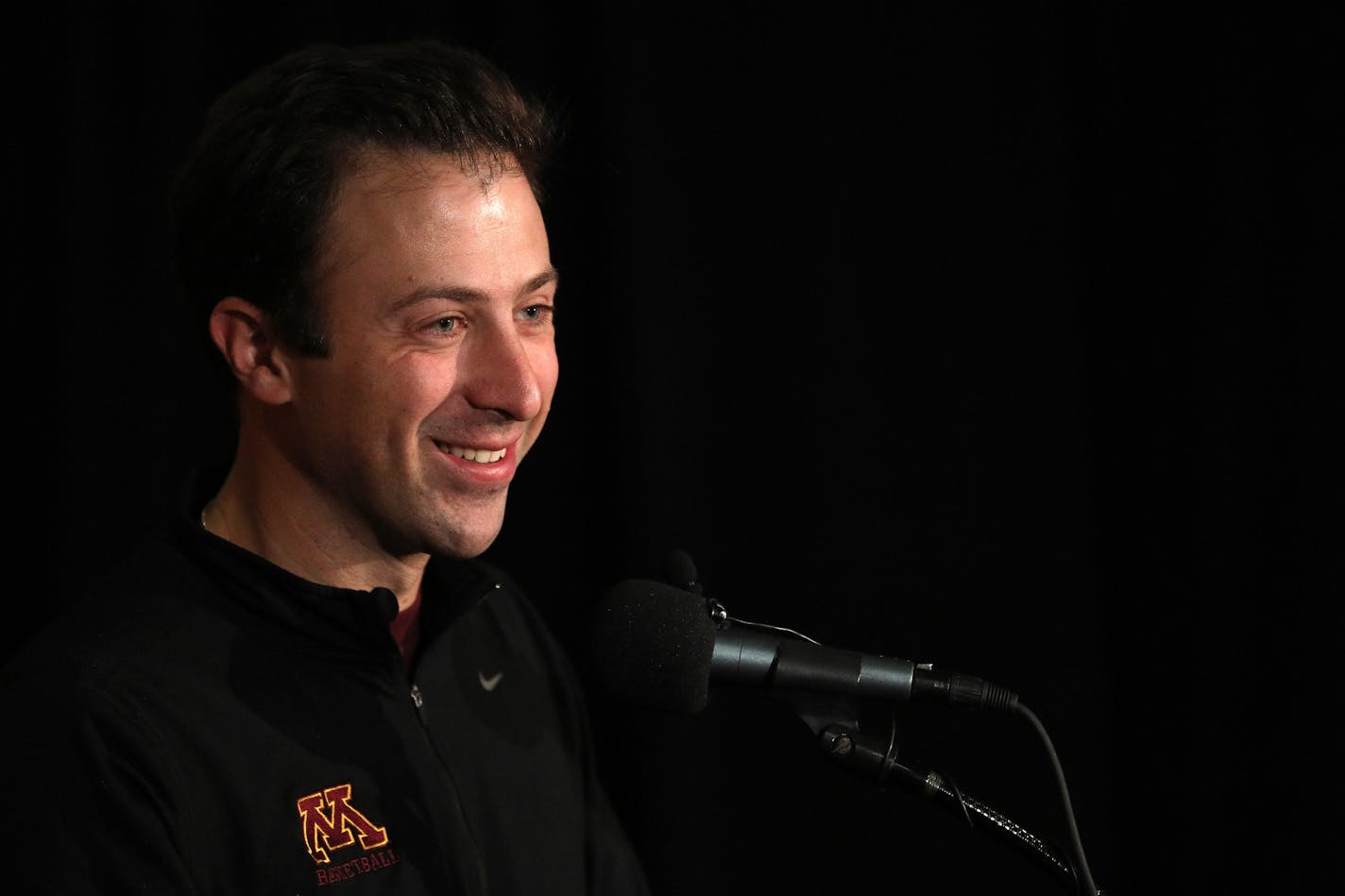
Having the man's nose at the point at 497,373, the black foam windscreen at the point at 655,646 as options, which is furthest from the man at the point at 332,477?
the black foam windscreen at the point at 655,646

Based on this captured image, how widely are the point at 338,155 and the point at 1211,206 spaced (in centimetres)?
139

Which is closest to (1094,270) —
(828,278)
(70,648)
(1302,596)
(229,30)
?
(828,278)

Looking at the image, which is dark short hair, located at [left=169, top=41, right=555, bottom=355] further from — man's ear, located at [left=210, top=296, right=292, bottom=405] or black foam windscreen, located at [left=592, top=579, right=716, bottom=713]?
black foam windscreen, located at [left=592, top=579, right=716, bottom=713]

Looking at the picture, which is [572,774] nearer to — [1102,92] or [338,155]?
[338,155]

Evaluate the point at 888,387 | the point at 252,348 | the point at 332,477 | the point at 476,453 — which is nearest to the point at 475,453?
the point at 476,453

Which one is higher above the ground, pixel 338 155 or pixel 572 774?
pixel 338 155

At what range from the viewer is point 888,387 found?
2092 millimetres

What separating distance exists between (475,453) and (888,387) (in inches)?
35.8

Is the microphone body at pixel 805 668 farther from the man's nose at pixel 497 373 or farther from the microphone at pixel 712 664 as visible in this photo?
the man's nose at pixel 497 373

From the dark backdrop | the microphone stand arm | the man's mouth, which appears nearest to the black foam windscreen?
the microphone stand arm

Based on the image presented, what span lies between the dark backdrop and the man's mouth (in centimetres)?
65

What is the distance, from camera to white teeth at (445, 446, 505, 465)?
1.40 meters

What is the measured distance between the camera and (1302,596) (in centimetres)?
195

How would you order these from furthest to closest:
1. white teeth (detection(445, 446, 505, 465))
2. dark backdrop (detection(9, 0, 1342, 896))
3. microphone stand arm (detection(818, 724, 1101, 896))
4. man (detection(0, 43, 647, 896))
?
dark backdrop (detection(9, 0, 1342, 896)) → white teeth (detection(445, 446, 505, 465)) → man (detection(0, 43, 647, 896)) → microphone stand arm (detection(818, 724, 1101, 896))
